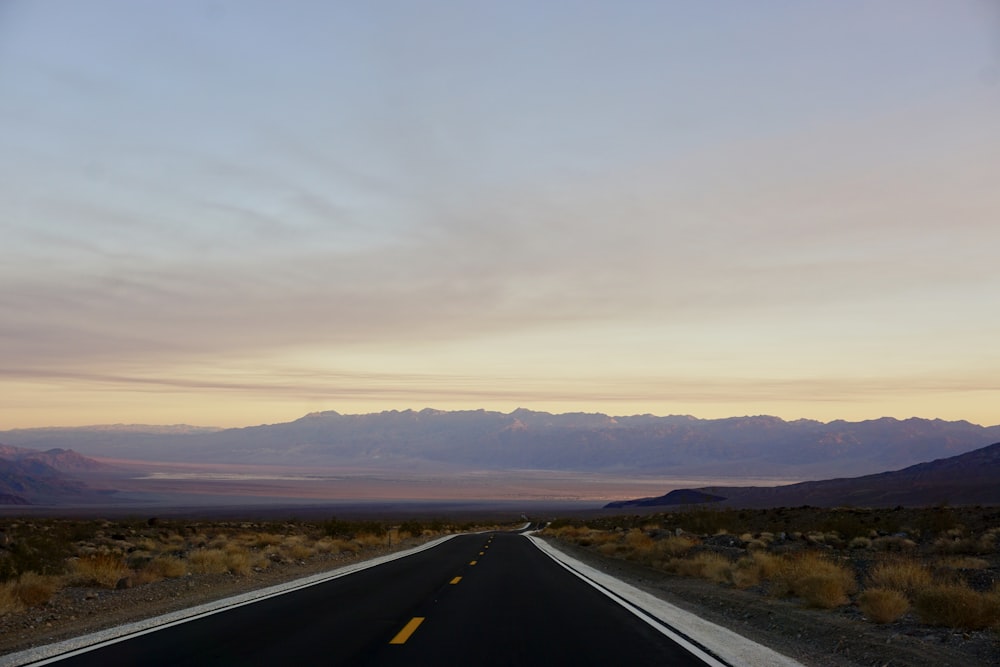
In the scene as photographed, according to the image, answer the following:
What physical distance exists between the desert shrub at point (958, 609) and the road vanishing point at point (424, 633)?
136 inches

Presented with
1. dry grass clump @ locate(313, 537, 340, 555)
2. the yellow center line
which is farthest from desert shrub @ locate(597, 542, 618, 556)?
the yellow center line

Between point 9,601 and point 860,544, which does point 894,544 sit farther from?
point 9,601

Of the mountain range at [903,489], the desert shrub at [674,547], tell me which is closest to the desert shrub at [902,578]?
the desert shrub at [674,547]

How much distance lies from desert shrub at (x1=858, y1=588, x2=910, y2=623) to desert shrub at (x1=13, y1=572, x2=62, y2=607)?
51.9ft

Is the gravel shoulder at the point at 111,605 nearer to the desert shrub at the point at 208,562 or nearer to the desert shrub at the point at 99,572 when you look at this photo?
the desert shrub at the point at 99,572

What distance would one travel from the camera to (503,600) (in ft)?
54.3

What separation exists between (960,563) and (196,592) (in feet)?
71.4

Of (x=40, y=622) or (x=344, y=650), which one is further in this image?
(x=40, y=622)

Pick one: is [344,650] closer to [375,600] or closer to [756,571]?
[375,600]

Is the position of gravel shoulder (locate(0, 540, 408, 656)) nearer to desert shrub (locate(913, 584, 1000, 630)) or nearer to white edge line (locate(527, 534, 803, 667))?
white edge line (locate(527, 534, 803, 667))

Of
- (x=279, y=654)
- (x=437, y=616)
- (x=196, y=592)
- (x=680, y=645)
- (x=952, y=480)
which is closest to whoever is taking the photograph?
Result: (x=279, y=654)

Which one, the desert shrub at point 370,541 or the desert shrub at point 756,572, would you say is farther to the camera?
the desert shrub at point 370,541

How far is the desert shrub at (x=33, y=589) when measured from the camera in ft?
53.7

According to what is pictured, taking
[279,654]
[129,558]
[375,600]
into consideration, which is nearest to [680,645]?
[279,654]
